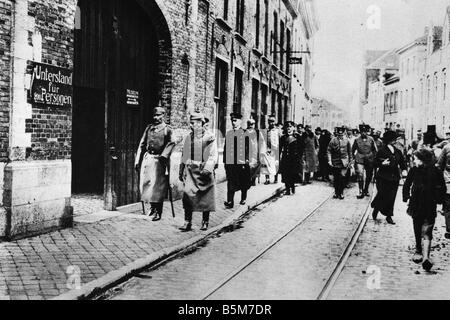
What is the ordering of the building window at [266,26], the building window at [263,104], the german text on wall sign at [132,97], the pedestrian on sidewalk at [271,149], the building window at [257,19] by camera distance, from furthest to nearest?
the building window at [263,104], the building window at [266,26], the building window at [257,19], the pedestrian on sidewalk at [271,149], the german text on wall sign at [132,97]

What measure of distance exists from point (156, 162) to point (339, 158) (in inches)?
238

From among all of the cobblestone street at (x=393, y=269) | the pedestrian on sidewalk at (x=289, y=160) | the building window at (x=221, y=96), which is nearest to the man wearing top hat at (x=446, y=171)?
the cobblestone street at (x=393, y=269)

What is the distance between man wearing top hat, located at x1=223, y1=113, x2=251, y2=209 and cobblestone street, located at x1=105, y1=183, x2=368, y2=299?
0.84m

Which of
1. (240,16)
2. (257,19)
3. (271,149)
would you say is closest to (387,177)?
(271,149)

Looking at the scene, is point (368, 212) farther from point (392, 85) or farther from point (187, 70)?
point (392, 85)

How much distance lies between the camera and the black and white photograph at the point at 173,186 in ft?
19.0

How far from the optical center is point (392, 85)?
52.5 m

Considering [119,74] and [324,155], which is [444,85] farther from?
[119,74]

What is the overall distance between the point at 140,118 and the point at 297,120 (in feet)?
76.2

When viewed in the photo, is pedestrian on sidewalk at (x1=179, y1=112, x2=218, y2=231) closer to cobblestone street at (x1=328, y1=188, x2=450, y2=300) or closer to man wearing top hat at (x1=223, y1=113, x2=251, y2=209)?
cobblestone street at (x1=328, y1=188, x2=450, y2=300)

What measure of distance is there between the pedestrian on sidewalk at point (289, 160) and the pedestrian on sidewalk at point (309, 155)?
254cm

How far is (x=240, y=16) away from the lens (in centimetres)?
1816

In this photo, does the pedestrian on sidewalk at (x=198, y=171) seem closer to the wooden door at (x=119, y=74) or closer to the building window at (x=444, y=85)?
the wooden door at (x=119, y=74)
